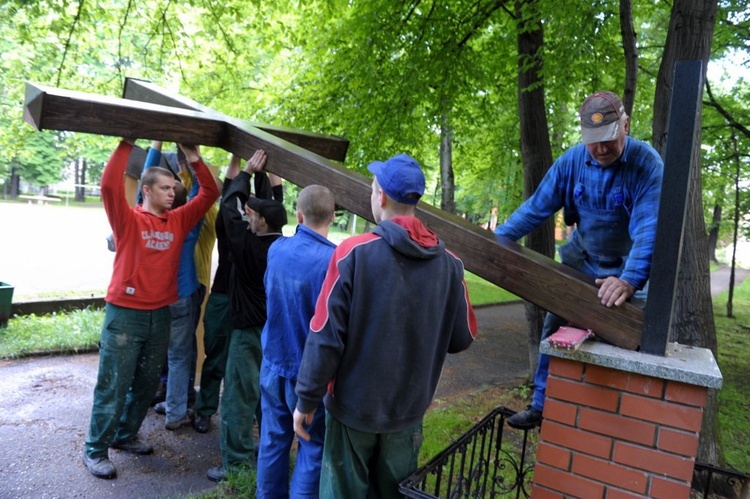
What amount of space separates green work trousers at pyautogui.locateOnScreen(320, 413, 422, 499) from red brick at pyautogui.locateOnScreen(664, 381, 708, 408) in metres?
1.01

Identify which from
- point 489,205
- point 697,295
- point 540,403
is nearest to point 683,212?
point 540,403

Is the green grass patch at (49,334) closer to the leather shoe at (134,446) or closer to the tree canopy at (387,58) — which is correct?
the leather shoe at (134,446)

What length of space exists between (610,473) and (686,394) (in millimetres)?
420

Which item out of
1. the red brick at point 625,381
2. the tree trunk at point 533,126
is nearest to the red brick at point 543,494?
the red brick at point 625,381

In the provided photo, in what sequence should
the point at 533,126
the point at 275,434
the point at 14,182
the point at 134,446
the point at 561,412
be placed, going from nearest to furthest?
the point at 561,412 < the point at 275,434 < the point at 134,446 < the point at 533,126 < the point at 14,182

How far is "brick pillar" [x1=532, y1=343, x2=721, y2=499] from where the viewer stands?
197cm

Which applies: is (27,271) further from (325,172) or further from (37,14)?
(325,172)

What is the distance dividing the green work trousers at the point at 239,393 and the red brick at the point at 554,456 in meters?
2.30

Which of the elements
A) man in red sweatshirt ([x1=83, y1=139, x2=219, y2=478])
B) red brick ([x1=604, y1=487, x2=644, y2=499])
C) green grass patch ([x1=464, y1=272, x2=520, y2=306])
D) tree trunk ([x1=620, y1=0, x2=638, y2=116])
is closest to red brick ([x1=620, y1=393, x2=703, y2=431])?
red brick ([x1=604, y1=487, x2=644, y2=499])

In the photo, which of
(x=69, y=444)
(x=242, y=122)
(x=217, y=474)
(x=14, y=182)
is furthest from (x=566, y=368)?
(x=14, y=182)

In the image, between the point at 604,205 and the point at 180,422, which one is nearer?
the point at 604,205

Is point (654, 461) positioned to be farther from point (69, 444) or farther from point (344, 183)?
point (69, 444)

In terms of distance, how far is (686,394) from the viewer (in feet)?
6.48

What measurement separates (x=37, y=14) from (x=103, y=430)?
5.60m
